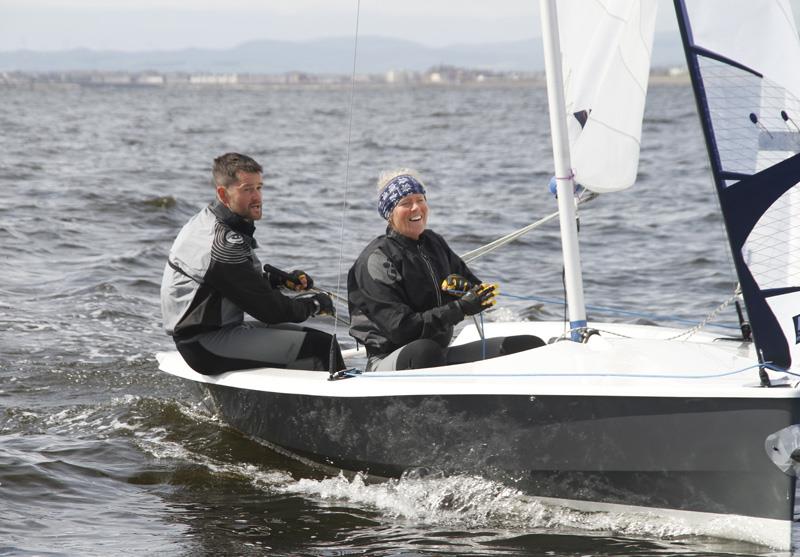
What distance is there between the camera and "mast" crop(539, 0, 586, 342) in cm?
447

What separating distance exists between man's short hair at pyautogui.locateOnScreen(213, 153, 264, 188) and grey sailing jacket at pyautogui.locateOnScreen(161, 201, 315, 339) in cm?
11

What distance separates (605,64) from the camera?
4996 millimetres

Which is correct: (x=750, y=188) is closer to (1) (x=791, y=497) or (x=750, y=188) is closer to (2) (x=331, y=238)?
(1) (x=791, y=497)

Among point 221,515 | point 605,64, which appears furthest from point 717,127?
point 221,515

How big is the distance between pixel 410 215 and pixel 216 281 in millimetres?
885

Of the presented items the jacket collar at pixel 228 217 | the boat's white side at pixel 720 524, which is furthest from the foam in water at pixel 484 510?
the jacket collar at pixel 228 217

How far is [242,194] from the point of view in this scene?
4918 mm

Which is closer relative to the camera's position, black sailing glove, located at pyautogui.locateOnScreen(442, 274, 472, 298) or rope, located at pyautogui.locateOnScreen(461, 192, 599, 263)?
black sailing glove, located at pyautogui.locateOnScreen(442, 274, 472, 298)

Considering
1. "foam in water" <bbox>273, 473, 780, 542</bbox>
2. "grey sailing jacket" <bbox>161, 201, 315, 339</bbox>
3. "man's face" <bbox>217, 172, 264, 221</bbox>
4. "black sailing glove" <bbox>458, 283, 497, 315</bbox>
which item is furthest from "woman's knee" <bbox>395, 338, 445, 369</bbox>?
"man's face" <bbox>217, 172, 264, 221</bbox>

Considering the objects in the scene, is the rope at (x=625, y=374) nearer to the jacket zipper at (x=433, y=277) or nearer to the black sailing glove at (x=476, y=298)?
the black sailing glove at (x=476, y=298)

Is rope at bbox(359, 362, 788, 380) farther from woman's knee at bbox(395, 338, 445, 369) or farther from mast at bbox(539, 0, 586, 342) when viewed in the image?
mast at bbox(539, 0, 586, 342)

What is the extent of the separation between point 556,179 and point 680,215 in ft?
33.4

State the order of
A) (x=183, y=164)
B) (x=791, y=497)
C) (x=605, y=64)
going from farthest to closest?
(x=183, y=164) < (x=605, y=64) < (x=791, y=497)

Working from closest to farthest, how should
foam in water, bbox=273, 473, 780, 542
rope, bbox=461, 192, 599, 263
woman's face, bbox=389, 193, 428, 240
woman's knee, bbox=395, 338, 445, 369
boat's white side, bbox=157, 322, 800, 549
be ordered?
boat's white side, bbox=157, 322, 800, 549 < foam in water, bbox=273, 473, 780, 542 < woman's knee, bbox=395, 338, 445, 369 < woman's face, bbox=389, 193, 428, 240 < rope, bbox=461, 192, 599, 263
